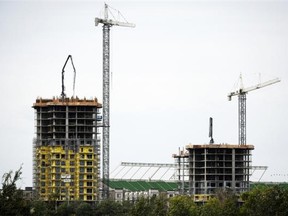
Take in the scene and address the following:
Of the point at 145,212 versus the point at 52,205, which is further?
the point at 145,212

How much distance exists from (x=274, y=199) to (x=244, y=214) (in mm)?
18003

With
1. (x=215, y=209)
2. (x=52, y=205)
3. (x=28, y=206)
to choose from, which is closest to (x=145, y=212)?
(x=215, y=209)

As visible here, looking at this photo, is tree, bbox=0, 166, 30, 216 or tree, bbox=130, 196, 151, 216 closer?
tree, bbox=0, 166, 30, 216

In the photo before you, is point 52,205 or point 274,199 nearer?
point 52,205

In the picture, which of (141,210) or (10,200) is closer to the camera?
(10,200)

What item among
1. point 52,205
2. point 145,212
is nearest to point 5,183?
point 52,205

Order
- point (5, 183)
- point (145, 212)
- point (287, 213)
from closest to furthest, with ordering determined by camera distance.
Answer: point (5, 183), point (287, 213), point (145, 212)

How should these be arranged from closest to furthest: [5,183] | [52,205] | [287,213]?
[5,183] < [52,205] < [287,213]

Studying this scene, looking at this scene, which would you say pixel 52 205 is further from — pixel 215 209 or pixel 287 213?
pixel 215 209

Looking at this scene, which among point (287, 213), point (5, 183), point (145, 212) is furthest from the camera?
point (145, 212)

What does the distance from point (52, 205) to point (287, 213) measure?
56.3 metres

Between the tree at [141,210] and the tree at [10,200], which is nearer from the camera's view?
the tree at [10,200]

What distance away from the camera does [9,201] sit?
106m

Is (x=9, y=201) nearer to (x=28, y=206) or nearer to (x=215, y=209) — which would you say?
(x=28, y=206)
